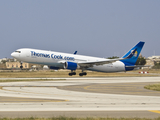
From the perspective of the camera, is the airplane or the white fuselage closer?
the white fuselage

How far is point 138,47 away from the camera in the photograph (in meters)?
57.5

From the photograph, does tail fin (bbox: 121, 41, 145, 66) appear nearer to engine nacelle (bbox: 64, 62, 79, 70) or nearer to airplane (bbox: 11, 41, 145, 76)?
airplane (bbox: 11, 41, 145, 76)

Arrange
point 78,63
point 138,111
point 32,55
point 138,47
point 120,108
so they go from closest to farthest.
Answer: point 138,111 < point 120,108 < point 32,55 < point 78,63 < point 138,47

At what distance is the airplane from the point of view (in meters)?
50.3

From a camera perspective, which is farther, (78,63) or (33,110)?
(78,63)

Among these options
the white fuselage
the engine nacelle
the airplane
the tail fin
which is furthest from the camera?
the tail fin

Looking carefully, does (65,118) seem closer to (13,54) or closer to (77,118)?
(77,118)

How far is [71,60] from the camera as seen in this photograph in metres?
53.2

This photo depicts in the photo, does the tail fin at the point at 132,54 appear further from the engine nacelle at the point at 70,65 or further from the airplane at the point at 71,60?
the engine nacelle at the point at 70,65

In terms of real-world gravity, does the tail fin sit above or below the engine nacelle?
above

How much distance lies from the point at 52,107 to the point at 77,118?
347 centimetres

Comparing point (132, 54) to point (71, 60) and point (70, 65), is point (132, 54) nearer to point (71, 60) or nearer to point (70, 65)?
point (71, 60)

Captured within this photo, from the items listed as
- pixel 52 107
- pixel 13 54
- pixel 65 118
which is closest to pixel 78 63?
pixel 13 54

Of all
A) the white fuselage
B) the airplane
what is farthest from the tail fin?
the white fuselage
